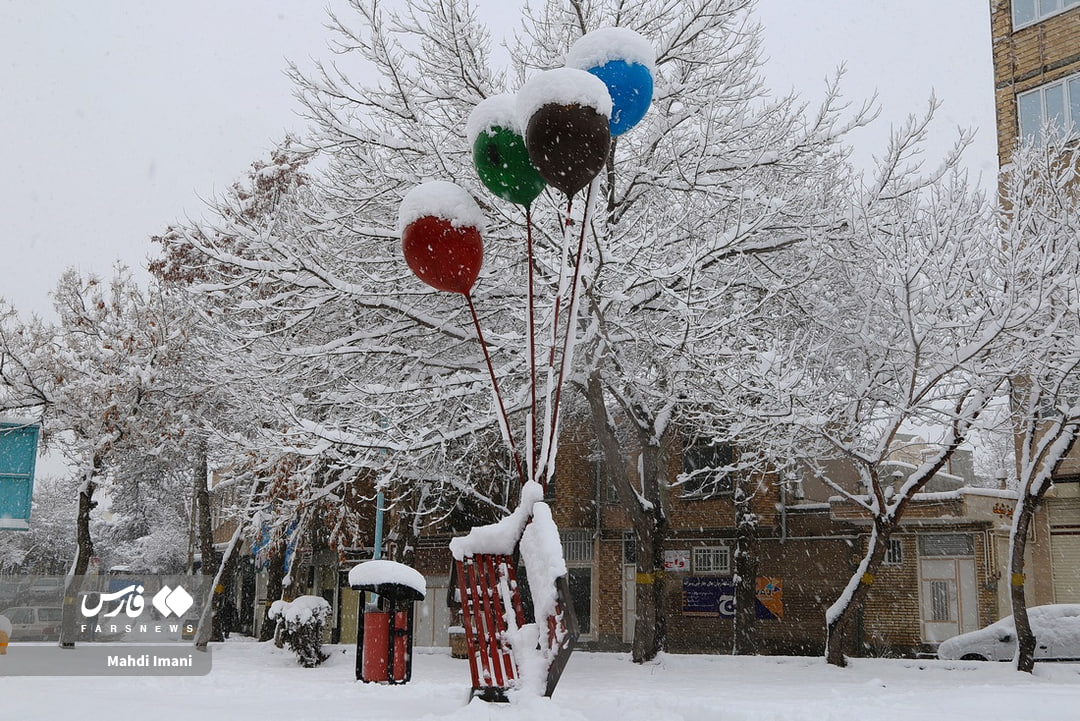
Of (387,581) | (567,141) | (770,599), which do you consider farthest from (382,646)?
(770,599)

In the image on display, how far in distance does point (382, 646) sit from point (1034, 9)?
835 inches

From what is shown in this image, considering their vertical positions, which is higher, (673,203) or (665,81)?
(665,81)

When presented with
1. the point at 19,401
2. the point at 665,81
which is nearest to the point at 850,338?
the point at 665,81

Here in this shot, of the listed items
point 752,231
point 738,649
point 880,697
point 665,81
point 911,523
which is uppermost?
point 665,81

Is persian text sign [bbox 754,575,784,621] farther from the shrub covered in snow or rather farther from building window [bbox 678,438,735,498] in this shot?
the shrub covered in snow

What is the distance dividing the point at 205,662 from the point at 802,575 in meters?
15.8

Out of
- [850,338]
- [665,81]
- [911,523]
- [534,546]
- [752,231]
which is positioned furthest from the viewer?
[911,523]

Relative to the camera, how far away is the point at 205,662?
1708cm

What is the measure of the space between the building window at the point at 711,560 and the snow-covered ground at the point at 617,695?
913 cm

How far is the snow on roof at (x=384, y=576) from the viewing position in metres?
10.5

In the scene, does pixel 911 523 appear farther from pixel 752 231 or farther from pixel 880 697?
pixel 880 697

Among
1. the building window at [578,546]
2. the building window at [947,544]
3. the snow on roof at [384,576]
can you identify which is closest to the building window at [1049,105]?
the building window at [947,544]

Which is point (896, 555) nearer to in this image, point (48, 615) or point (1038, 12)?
point (1038, 12)

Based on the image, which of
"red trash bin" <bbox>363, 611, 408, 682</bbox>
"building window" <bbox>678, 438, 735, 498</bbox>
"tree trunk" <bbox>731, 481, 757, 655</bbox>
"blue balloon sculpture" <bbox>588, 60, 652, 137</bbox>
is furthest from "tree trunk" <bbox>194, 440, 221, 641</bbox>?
"blue balloon sculpture" <bbox>588, 60, 652, 137</bbox>
